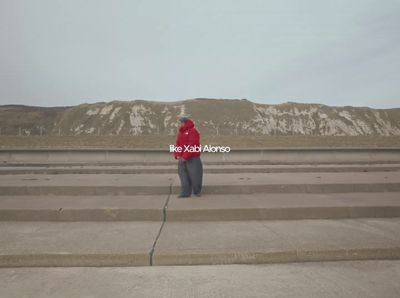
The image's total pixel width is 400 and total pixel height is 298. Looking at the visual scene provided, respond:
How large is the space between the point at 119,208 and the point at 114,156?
12172 mm

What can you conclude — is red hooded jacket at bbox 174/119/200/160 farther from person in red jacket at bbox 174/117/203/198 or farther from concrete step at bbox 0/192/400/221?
concrete step at bbox 0/192/400/221

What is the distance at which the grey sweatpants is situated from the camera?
255 inches

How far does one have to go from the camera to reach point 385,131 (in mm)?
111500

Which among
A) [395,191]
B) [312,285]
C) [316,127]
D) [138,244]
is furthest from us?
[316,127]

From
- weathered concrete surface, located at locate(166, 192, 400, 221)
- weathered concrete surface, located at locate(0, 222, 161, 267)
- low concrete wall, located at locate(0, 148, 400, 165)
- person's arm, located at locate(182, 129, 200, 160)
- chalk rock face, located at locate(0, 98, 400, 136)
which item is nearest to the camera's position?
weathered concrete surface, located at locate(0, 222, 161, 267)

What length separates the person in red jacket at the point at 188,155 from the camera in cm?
645

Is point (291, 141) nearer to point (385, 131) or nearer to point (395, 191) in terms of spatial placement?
point (395, 191)

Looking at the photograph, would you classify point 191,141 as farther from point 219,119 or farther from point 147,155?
point 219,119

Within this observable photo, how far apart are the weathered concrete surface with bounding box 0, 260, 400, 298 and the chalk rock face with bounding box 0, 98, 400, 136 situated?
92248 mm

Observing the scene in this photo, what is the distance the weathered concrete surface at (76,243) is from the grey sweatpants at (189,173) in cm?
157

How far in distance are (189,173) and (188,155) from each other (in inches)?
16.9

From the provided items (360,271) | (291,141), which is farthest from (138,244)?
(291,141)

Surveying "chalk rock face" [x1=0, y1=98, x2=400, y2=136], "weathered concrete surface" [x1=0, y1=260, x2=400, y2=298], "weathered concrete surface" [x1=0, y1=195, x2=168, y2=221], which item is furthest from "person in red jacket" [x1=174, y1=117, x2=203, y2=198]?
"chalk rock face" [x1=0, y1=98, x2=400, y2=136]

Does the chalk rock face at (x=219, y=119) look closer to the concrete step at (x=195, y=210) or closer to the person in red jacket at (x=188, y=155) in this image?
the person in red jacket at (x=188, y=155)
